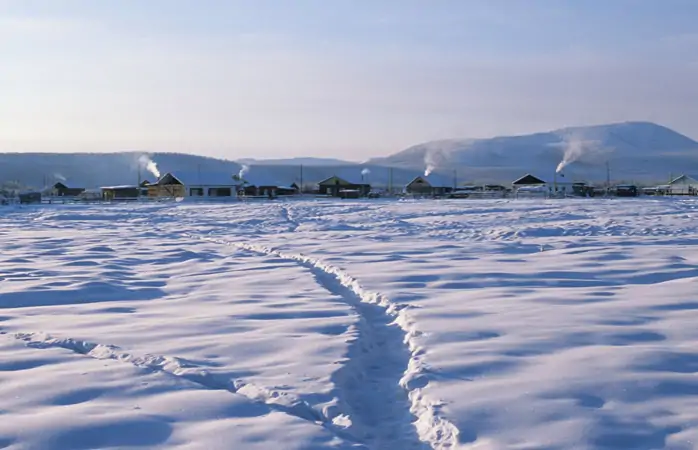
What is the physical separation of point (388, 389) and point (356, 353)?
38.5 inches

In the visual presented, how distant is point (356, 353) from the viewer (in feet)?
21.1

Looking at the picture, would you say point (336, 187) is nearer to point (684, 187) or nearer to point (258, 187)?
point (258, 187)

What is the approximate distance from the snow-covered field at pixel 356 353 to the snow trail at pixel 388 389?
0.02 metres

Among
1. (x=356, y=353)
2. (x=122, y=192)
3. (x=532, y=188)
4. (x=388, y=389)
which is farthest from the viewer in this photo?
(x=122, y=192)

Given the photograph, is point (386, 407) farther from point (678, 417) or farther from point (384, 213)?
point (384, 213)

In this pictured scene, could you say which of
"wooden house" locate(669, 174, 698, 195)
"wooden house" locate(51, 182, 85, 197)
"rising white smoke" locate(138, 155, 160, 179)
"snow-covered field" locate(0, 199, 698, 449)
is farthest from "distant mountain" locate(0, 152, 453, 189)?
"snow-covered field" locate(0, 199, 698, 449)

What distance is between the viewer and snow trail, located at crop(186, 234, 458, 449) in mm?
4473

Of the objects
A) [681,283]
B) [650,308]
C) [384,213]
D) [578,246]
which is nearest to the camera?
[650,308]

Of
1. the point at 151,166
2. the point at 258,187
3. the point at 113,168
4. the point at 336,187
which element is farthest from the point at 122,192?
the point at 113,168

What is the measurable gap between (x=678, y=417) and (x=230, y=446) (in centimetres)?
272

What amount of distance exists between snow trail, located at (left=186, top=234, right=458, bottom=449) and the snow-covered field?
2 cm

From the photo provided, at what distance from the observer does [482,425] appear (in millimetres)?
4496

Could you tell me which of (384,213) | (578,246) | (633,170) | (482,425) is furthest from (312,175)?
(482,425)

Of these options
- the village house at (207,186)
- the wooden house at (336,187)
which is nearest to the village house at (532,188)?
the wooden house at (336,187)
